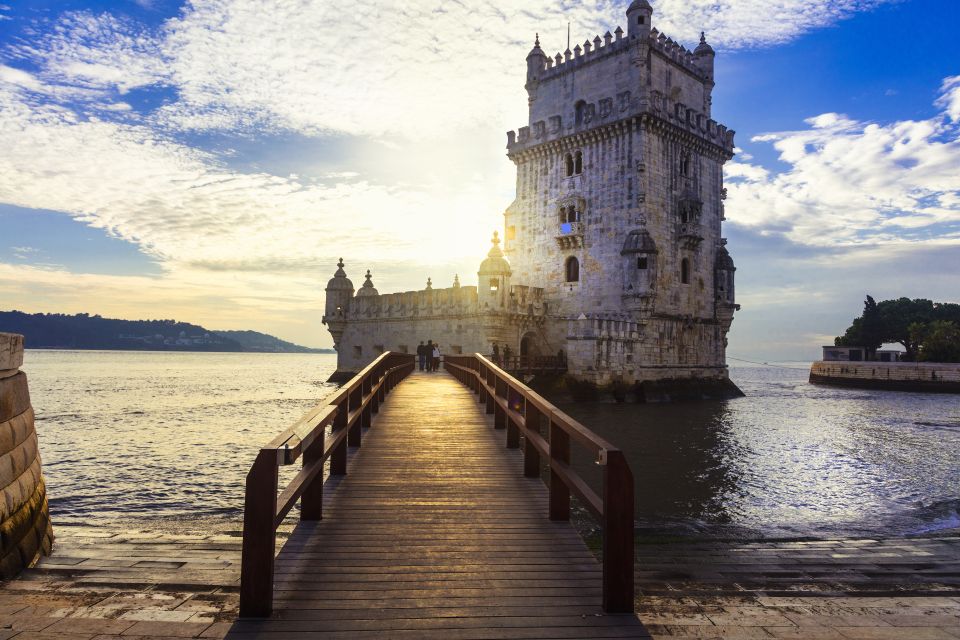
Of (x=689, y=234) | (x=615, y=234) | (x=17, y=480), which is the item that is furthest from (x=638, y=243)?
(x=17, y=480)

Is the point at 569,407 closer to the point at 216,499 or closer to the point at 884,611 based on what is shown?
the point at 216,499

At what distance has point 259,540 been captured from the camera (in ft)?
13.1

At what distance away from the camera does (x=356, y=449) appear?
939cm

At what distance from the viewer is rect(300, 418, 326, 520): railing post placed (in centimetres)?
558

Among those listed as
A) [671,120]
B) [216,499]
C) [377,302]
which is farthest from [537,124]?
[216,499]

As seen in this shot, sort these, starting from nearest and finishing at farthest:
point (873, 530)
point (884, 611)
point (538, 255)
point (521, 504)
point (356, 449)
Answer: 1. point (884, 611)
2. point (521, 504)
3. point (356, 449)
4. point (873, 530)
5. point (538, 255)

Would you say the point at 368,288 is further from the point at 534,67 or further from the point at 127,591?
the point at 127,591

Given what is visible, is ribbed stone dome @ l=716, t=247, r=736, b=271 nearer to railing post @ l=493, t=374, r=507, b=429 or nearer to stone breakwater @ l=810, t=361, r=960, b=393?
stone breakwater @ l=810, t=361, r=960, b=393

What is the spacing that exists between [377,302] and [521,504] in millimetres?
43128

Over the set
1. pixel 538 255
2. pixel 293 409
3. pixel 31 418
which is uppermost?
pixel 538 255

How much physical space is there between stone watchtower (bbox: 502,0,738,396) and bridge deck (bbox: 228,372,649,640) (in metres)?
28.5

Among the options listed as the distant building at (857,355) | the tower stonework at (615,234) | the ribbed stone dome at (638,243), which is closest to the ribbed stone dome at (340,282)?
the tower stonework at (615,234)

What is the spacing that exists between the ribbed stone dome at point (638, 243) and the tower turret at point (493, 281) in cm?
756

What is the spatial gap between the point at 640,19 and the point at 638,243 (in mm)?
14444
